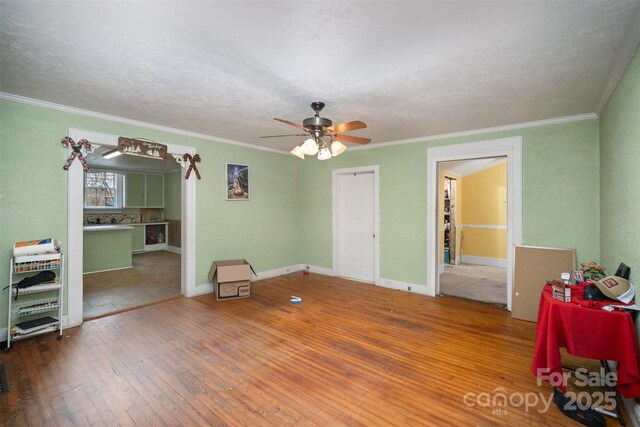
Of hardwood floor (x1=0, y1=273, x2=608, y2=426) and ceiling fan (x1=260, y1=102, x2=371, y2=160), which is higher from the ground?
ceiling fan (x1=260, y1=102, x2=371, y2=160)

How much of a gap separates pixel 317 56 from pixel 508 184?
3.34 meters

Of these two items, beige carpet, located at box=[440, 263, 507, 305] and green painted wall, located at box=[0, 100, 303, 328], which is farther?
beige carpet, located at box=[440, 263, 507, 305]

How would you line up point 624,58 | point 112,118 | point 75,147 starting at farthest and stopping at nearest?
point 112,118
point 75,147
point 624,58

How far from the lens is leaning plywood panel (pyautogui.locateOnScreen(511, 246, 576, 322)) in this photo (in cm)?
349

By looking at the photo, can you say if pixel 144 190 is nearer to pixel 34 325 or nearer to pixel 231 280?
pixel 231 280

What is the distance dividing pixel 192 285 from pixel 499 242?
24.5ft

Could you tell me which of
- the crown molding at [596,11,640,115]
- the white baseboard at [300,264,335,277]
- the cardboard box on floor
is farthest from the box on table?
the white baseboard at [300,264,335,277]

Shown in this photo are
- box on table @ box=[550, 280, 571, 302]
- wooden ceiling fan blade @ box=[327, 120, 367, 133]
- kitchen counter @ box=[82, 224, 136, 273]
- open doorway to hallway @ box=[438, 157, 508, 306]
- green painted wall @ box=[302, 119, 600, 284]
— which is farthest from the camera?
open doorway to hallway @ box=[438, 157, 508, 306]

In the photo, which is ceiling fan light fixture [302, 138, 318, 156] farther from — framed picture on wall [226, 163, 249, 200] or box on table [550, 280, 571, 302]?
framed picture on wall [226, 163, 249, 200]

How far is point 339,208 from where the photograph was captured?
18.9 ft

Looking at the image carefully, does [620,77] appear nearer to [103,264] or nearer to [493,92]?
[493,92]

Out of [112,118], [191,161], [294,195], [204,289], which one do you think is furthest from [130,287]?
[294,195]

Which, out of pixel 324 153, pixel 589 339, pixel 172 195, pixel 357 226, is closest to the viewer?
pixel 589 339

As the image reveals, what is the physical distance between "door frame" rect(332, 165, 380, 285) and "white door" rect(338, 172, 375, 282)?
7cm
